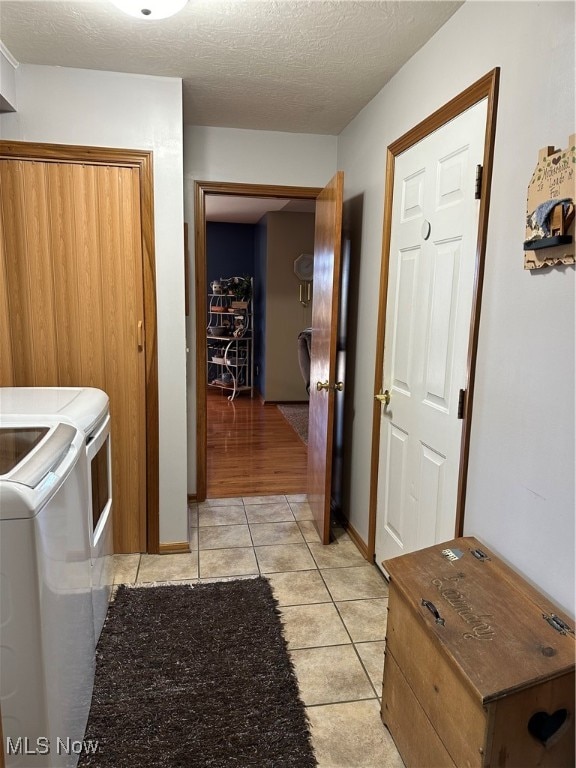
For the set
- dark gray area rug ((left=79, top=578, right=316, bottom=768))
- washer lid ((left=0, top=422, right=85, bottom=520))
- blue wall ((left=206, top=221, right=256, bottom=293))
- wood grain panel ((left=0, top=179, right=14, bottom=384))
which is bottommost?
dark gray area rug ((left=79, top=578, right=316, bottom=768))

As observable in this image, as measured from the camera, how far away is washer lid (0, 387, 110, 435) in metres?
1.59

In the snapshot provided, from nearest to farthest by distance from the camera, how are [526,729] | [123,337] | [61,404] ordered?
1. [526,729]
2. [61,404]
3. [123,337]

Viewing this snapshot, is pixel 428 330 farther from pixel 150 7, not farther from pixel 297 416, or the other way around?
pixel 297 416

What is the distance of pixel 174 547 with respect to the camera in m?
2.72

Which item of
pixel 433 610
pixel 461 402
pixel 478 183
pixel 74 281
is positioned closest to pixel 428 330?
pixel 461 402

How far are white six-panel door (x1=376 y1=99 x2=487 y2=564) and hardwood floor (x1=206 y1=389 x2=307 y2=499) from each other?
141 centimetres

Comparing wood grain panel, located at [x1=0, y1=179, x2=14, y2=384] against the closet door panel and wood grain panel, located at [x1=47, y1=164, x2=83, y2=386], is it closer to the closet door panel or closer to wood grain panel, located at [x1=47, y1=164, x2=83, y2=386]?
the closet door panel

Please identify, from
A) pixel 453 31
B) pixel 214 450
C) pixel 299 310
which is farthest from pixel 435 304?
pixel 299 310

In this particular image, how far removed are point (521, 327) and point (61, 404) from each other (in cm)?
148

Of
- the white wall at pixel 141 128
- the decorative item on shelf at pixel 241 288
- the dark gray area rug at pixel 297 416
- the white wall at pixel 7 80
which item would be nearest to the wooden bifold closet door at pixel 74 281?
the white wall at pixel 141 128

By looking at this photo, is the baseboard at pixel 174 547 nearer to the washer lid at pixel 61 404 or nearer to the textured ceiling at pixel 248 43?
the washer lid at pixel 61 404

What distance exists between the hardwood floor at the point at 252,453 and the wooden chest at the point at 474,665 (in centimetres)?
218

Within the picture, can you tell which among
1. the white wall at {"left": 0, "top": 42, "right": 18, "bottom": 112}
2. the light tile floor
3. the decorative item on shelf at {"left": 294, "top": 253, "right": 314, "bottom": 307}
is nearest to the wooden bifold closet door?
the white wall at {"left": 0, "top": 42, "right": 18, "bottom": 112}

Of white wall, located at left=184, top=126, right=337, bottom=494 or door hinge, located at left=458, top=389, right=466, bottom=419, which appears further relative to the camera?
white wall, located at left=184, top=126, right=337, bottom=494
